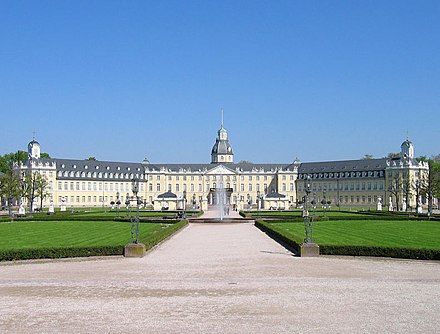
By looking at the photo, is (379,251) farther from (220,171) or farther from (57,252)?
(220,171)

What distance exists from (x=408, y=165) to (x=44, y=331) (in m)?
100

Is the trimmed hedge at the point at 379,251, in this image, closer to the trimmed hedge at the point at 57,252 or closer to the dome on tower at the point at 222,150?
the trimmed hedge at the point at 57,252

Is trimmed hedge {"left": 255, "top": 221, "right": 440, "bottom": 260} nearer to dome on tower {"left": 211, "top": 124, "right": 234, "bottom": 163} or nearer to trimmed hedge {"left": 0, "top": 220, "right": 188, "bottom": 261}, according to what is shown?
trimmed hedge {"left": 0, "top": 220, "right": 188, "bottom": 261}

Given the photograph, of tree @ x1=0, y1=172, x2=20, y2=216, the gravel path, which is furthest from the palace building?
the gravel path

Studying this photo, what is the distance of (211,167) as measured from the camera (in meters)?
125

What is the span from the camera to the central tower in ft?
431

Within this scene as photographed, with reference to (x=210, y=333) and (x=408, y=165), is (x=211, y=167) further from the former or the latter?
(x=210, y=333)

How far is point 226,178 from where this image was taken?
124 metres

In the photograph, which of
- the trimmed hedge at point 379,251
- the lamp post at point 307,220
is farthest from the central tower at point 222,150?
the trimmed hedge at point 379,251

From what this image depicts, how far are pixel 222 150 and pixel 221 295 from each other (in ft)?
390

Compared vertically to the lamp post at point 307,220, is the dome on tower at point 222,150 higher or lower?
higher

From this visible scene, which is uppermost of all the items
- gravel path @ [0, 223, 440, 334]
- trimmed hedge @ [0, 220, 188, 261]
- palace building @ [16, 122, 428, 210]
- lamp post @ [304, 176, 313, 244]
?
palace building @ [16, 122, 428, 210]

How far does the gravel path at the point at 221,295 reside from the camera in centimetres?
1012

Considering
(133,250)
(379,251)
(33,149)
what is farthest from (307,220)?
(33,149)
